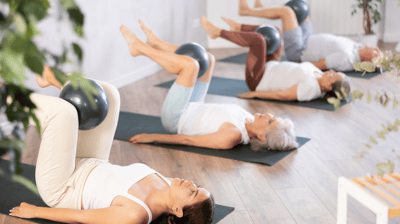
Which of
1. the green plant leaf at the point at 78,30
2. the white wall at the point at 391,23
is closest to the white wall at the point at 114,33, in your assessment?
the green plant leaf at the point at 78,30

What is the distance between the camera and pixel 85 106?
1.96 m

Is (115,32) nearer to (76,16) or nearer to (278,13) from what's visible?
(278,13)

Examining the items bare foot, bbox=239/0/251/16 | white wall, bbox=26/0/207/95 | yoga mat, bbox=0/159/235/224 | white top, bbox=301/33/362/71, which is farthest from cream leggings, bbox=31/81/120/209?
white top, bbox=301/33/362/71

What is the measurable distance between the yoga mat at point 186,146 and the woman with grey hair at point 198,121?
47mm

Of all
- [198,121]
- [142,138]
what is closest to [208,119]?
[198,121]

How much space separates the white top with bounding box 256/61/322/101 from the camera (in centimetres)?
410

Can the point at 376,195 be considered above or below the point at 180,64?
below

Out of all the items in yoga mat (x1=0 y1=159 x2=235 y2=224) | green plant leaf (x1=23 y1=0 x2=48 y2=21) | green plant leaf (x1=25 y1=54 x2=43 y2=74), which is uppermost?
green plant leaf (x1=23 y1=0 x2=48 y2=21)

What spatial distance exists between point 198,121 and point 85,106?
1.23 m

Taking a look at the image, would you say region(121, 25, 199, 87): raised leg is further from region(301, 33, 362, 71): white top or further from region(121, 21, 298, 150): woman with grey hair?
region(301, 33, 362, 71): white top

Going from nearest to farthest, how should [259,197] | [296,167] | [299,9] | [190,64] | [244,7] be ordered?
[259,197] < [296,167] < [190,64] < [244,7] < [299,9]

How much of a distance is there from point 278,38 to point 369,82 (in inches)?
50.0

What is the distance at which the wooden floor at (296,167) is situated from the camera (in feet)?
7.36

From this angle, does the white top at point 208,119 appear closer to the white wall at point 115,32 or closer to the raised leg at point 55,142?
the raised leg at point 55,142
